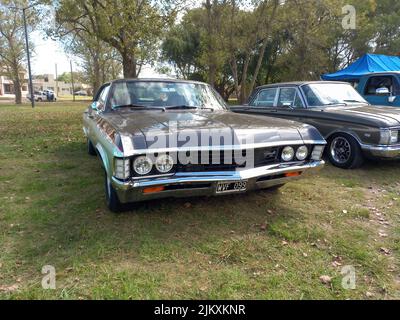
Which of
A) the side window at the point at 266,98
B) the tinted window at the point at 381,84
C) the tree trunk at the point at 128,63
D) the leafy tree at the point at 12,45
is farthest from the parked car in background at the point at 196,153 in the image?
the leafy tree at the point at 12,45

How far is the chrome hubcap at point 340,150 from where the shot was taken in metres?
5.52

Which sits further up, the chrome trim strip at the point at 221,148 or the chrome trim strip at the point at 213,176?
the chrome trim strip at the point at 221,148

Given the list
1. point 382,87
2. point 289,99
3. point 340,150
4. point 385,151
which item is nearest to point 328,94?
point 289,99

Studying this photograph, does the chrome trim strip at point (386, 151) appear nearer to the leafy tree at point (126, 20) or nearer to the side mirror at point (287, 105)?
the side mirror at point (287, 105)

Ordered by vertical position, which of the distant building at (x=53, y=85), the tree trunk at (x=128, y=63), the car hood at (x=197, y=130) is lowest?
the car hood at (x=197, y=130)

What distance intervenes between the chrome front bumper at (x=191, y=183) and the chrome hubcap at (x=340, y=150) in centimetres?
280

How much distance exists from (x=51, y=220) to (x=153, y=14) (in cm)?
944

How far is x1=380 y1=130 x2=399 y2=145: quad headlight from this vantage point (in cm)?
492

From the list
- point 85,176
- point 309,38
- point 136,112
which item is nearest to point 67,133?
point 85,176

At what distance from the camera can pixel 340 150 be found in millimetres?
5660

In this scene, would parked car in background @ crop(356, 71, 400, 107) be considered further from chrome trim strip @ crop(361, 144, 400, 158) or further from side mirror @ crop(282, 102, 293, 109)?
chrome trim strip @ crop(361, 144, 400, 158)

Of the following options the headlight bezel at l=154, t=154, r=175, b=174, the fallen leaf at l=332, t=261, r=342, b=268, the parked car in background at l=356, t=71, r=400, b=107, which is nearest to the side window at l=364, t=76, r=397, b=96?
the parked car in background at l=356, t=71, r=400, b=107

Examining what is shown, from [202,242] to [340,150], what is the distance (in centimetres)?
376

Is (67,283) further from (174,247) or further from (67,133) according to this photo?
(67,133)
